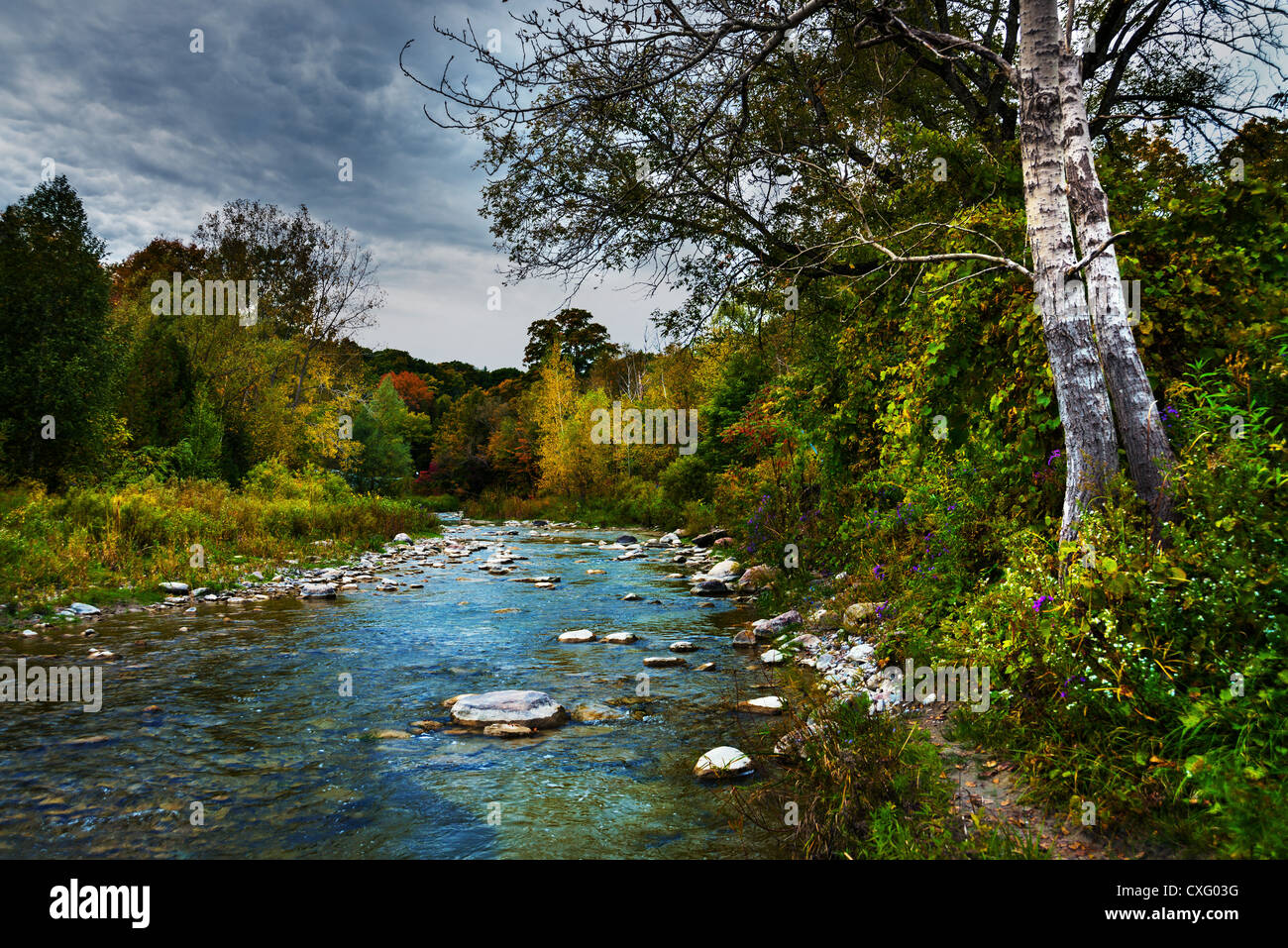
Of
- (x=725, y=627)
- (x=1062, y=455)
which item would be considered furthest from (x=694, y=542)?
(x=1062, y=455)

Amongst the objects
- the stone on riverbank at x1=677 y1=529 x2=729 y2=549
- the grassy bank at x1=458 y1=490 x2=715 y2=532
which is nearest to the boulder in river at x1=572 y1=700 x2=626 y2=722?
the stone on riverbank at x1=677 y1=529 x2=729 y2=549

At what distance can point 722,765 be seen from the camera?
4570mm

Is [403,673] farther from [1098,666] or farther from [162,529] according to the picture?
[162,529]

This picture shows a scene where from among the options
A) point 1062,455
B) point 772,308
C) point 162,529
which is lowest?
point 162,529

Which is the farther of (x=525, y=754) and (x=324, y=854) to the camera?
(x=525, y=754)

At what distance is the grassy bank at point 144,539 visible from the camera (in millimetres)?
9828

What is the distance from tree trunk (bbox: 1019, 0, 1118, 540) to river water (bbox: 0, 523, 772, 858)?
3.09 meters

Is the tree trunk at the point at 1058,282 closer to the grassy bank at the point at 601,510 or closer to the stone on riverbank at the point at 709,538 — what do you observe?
the stone on riverbank at the point at 709,538

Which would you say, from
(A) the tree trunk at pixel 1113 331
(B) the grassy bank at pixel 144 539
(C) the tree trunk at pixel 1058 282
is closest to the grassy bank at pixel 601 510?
(B) the grassy bank at pixel 144 539

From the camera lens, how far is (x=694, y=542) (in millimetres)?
21125

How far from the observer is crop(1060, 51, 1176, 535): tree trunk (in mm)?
4152

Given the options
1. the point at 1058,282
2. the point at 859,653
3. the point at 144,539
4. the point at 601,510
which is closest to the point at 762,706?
the point at 859,653

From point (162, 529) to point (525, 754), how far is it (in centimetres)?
1128

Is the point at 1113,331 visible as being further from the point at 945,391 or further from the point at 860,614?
the point at 860,614
